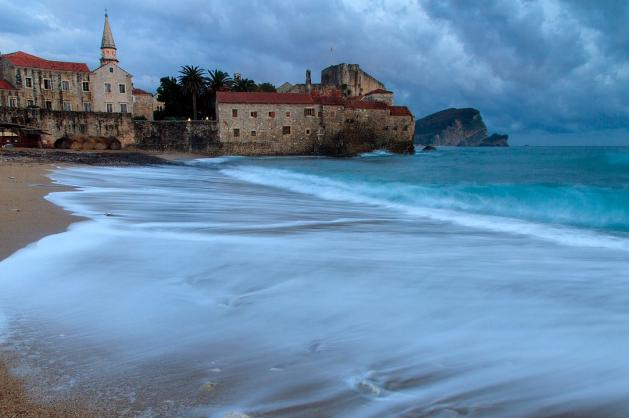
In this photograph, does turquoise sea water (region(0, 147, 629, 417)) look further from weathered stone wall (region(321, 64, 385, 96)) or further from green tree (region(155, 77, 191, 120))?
weathered stone wall (region(321, 64, 385, 96))

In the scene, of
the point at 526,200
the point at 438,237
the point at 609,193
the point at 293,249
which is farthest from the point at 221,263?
the point at 609,193

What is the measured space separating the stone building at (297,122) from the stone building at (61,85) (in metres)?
10.9

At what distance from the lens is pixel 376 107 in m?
50.1

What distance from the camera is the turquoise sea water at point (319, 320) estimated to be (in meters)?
2.48

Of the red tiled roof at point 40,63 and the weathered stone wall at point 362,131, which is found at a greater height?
the red tiled roof at point 40,63

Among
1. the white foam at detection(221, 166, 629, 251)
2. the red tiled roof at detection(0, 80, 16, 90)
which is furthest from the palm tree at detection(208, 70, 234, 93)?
the white foam at detection(221, 166, 629, 251)

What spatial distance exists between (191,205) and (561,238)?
23.9ft

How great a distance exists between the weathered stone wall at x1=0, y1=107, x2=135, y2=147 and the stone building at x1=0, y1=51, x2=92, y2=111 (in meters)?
7.00

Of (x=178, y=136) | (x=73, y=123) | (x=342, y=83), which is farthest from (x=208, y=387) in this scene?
(x=342, y=83)

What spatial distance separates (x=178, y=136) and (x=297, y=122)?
1179cm

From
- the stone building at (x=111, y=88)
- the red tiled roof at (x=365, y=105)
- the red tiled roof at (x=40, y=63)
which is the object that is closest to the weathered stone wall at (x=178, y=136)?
the stone building at (x=111, y=88)

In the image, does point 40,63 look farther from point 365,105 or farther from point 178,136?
point 365,105

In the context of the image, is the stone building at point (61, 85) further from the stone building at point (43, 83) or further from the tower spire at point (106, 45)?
the tower spire at point (106, 45)

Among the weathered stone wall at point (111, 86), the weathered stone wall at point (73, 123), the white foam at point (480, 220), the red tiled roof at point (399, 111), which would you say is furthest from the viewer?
the red tiled roof at point (399, 111)
